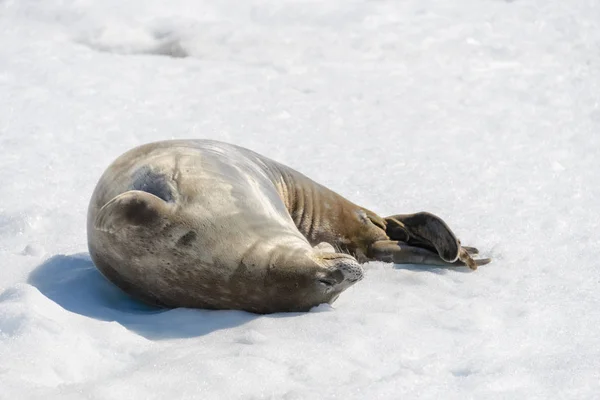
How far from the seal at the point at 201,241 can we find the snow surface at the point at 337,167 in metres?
0.11

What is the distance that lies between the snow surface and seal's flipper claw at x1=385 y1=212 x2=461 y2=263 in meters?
0.12

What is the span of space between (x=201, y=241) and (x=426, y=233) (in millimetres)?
1597

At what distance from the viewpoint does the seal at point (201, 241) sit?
12.6 ft

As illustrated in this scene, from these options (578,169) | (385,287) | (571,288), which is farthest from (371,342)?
(578,169)

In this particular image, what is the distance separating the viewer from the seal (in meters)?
3.84

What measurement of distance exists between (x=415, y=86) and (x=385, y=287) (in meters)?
3.98

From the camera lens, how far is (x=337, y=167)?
6574 millimetres

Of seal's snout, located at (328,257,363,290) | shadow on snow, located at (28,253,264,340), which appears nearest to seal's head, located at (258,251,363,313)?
seal's snout, located at (328,257,363,290)

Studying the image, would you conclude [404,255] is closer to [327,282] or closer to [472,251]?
[472,251]

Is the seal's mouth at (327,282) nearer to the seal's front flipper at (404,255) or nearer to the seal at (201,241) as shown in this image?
the seal at (201,241)

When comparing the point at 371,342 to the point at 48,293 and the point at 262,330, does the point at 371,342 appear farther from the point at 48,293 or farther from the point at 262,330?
the point at 48,293

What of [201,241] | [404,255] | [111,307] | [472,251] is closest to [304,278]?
[201,241]

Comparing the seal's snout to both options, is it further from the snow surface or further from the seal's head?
the snow surface

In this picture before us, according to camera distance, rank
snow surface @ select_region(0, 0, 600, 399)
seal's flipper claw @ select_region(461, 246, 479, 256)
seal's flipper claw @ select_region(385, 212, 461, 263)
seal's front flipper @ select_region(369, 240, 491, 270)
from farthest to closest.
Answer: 1. seal's flipper claw @ select_region(461, 246, 479, 256)
2. seal's front flipper @ select_region(369, 240, 491, 270)
3. seal's flipper claw @ select_region(385, 212, 461, 263)
4. snow surface @ select_region(0, 0, 600, 399)
